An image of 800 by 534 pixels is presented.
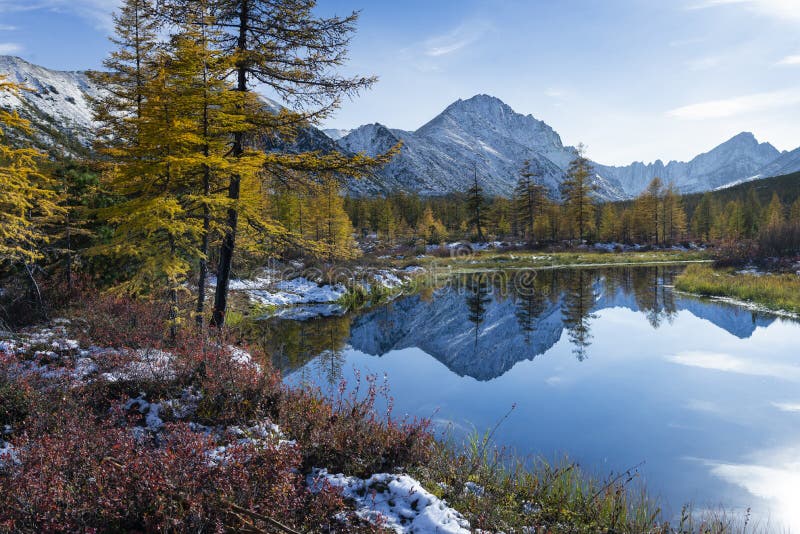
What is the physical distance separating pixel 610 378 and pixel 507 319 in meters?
9.06

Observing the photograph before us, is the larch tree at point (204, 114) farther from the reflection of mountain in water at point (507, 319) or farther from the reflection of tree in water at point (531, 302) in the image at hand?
the reflection of tree in water at point (531, 302)

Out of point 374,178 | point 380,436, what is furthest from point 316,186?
point 380,436

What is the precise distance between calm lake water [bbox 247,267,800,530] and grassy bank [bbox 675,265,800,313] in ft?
5.20

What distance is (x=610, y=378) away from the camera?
11.7 metres

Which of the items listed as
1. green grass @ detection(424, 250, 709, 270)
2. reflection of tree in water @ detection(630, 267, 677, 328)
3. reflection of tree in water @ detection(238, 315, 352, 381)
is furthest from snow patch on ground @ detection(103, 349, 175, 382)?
green grass @ detection(424, 250, 709, 270)

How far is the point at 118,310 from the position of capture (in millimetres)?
11570

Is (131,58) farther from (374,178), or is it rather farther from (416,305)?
(416,305)

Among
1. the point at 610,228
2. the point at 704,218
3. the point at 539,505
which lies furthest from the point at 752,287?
the point at 704,218

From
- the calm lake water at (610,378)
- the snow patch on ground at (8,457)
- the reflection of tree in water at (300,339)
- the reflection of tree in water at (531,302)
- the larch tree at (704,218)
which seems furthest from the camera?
the larch tree at (704,218)

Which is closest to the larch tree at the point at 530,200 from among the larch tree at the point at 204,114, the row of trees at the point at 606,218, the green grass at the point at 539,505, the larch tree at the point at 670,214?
the row of trees at the point at 606,218

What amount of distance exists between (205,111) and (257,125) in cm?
141

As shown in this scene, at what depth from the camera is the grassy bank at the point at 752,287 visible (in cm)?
2014

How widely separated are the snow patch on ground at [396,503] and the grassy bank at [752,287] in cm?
2352

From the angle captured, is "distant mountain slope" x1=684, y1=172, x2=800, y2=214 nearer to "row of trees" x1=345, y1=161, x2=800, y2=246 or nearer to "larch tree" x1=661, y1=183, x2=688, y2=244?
"row of trees" x1=345, y1=161, x2=800, y2=246
